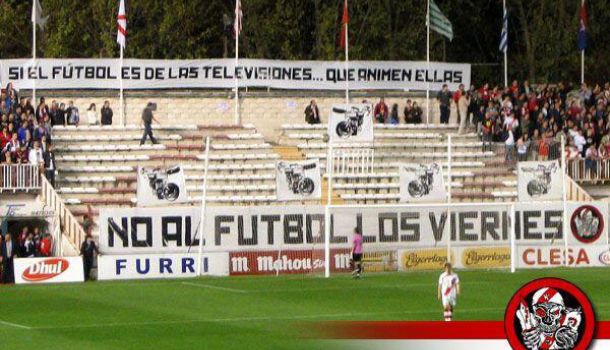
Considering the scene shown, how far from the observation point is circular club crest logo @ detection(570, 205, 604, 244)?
146 ft

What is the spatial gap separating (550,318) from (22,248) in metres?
37.2

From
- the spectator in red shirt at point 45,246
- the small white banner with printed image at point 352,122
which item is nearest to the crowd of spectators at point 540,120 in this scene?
the small white banner with printed image at point 352,122

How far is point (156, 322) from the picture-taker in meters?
27.2

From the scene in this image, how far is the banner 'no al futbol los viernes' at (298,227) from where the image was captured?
138 ft

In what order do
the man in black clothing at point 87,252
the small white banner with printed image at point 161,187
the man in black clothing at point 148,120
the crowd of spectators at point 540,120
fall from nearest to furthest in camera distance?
the man in black clothing at point 87,252
the small white banner with printed image at point 161,187
the man in black clothing at point 148,120
the crowd of spectators at point 540,120

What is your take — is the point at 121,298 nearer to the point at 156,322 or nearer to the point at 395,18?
the point at 156,322

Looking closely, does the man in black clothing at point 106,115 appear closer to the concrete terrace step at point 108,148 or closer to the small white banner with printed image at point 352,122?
the concrete terrace step at point 108,148

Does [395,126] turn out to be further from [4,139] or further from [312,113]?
[4,139]

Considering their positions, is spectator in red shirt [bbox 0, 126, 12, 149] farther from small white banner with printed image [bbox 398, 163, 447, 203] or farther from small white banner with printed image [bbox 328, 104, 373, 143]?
small white banner with printed image [bbox 398, 163, 447, 203]

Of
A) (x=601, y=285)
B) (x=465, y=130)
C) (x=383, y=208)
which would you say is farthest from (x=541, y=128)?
(x=601, y=285)

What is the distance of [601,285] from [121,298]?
12.4 meters

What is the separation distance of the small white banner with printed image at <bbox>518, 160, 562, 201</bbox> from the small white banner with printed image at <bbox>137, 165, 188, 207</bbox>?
35.6ft

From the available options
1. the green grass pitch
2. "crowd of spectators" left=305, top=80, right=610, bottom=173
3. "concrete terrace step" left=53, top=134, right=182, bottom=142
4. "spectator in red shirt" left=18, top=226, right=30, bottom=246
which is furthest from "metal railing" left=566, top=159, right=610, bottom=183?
"spectator in red shirt" left=18, top=226, right=30, bottom=246

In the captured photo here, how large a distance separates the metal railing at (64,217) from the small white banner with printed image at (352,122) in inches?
380
